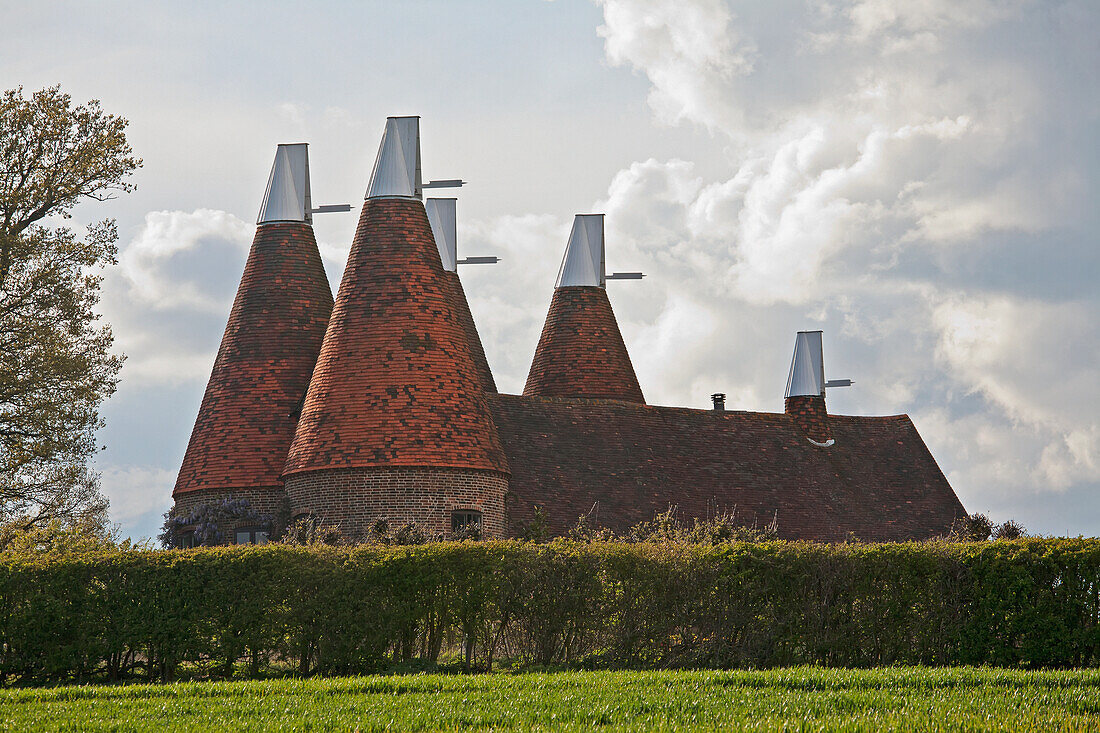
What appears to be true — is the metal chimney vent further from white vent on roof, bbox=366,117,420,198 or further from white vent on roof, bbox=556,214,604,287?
white vent on roof, bbox=366,117,420,198

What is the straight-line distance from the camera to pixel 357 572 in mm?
15633

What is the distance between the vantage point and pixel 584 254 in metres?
34.3

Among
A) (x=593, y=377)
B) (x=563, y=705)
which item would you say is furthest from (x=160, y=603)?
(x=593, y=377)

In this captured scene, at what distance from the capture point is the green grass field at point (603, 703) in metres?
10.2

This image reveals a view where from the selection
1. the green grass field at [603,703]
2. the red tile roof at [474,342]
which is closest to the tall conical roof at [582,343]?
the red tile roof at [474,342]

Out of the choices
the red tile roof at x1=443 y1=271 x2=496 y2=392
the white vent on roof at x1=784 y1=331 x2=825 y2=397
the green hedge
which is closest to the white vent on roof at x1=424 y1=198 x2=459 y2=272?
the red tile roof at x1=443 y1=271 x2=496 y2=392

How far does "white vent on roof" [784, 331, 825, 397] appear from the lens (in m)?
34.3

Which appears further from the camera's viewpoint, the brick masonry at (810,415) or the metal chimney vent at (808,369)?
the metal chimney vent at (808,369)

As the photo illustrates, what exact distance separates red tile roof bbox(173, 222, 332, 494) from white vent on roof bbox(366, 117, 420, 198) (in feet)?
8.34

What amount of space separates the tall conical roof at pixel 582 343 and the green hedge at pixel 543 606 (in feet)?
53.5

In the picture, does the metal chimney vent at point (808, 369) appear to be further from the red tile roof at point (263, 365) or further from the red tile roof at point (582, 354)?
the red tile roof at point (263, 365)

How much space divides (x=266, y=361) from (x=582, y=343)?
30.6ft

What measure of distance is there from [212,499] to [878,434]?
57.3 ft

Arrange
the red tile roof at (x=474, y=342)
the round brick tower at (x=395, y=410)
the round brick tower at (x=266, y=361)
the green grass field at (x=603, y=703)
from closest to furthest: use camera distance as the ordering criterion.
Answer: the green grass field at (x=603, y=703)
the round brick tower at (x=395, y=410)
the round brick tower at (x=266, y=361)
the red tile roof at (x=474, y=342)
